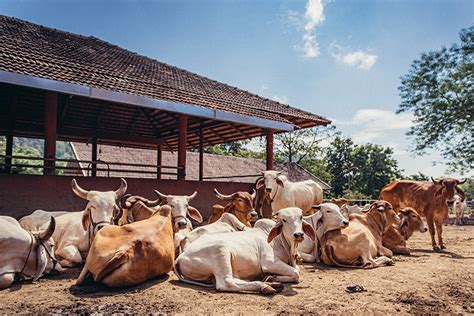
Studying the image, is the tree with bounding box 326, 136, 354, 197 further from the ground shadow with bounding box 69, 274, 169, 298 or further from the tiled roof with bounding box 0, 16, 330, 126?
the ground shadow with bounding box 69, 274, 169, 298

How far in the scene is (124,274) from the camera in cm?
390

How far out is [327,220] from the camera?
5.69 m

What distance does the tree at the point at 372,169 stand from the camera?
39.5 m

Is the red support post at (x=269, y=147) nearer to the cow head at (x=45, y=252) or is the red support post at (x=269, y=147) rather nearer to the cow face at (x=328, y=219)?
the cow face at (x=328, y=219)

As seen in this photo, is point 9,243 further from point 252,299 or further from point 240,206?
point 240,206

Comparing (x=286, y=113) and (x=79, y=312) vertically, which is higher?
(x=286, y=113)

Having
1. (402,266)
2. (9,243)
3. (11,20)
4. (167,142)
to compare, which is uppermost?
(11,20)

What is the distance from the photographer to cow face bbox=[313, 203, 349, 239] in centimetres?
559

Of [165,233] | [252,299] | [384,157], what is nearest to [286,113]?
[165,233]

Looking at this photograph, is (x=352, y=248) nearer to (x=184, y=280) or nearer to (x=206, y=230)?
(x=206, y=230)

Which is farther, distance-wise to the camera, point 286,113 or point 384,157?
point 384,157

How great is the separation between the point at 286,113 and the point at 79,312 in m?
8.90

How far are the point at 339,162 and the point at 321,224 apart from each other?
38.1 metres

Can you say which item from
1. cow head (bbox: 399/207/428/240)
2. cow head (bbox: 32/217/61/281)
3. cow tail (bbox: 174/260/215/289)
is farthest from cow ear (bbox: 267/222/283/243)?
cow head (bbox: 399/207/428/240)
